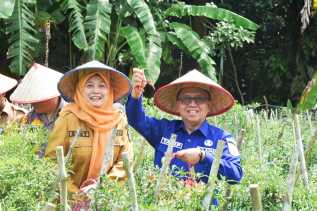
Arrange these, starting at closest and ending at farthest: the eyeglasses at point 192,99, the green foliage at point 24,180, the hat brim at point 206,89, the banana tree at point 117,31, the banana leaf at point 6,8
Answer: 1. the green foliage at point 24,180
2. the eyeglasses at point 192,99
3. the hat brim at point 206,89
4. the banana leaf at point 6,8
5. the banana tree at point 117,31

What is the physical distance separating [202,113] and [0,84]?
1.70 m

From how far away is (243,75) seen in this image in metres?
12.2

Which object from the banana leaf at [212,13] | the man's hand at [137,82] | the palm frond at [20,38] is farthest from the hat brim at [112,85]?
the banana leaf at [212,13]

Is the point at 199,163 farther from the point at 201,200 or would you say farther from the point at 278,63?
the point at 278,63

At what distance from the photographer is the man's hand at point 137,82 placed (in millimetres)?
3055

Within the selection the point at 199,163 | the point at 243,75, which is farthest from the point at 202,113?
the point at 243,75

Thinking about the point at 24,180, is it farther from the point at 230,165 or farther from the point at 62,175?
the point at 230,165

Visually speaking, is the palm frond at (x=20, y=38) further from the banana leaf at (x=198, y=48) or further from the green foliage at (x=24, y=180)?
the green foliage at (x=24, y=180)

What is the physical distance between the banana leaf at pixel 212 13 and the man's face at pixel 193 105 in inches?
224

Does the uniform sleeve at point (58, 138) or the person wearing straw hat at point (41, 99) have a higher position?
the person wearing straw hat at point (41, 99)

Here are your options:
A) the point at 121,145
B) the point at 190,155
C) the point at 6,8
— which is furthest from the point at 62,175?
the point at 6,8

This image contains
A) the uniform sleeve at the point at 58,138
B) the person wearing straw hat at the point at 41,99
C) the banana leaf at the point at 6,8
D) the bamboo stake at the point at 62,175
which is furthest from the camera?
the banana leaf at the point at 6,8

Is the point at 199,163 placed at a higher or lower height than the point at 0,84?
lower

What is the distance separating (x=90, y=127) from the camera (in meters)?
3.07
